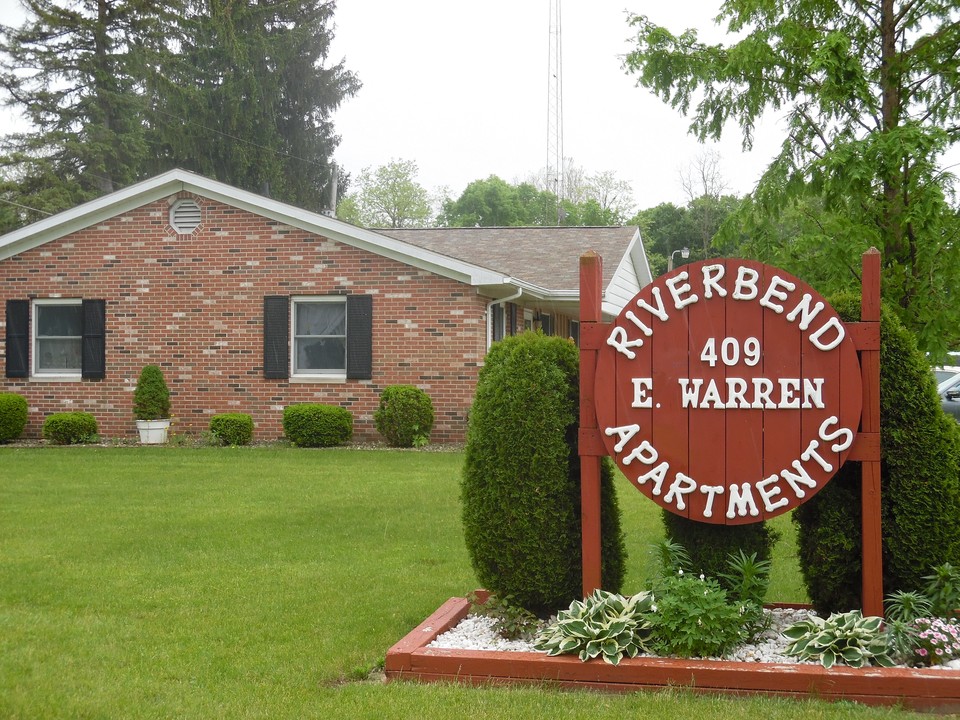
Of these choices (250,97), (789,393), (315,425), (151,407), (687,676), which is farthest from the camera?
(250,97)

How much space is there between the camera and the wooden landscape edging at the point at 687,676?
4.25 m

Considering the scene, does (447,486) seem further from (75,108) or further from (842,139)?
(75,108)

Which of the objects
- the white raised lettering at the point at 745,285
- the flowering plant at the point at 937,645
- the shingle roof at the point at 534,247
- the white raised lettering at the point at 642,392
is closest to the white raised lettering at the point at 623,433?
the white raised lettering at the point at 642,392

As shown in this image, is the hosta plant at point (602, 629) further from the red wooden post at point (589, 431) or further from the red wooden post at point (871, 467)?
the red wooden post at point (871, 467)

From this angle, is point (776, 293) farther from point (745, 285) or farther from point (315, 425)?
point (315, 425)

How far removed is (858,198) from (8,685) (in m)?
7.17

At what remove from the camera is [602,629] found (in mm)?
4668

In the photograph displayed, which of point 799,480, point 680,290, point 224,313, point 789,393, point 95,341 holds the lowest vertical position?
point 799,480

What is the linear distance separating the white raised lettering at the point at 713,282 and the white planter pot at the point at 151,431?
13445 millimetres

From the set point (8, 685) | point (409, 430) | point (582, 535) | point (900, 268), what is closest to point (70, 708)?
point (8, 685)

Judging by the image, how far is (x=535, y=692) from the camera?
4.44m

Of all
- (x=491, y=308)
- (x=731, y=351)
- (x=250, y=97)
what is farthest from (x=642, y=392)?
(x=250, y=97)

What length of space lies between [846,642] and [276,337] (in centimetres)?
1337

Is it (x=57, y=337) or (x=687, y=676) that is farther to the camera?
(x=57, y=337)
